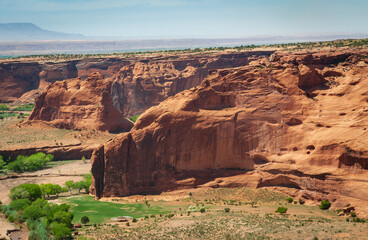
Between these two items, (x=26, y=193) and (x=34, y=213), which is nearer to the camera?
(x=34, y=213)

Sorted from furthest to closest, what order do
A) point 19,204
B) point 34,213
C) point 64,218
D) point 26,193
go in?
point 26,193 < point 19,204 < point 34,213 < point 64,218

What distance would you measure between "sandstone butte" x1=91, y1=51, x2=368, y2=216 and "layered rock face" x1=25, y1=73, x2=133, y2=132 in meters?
39.0

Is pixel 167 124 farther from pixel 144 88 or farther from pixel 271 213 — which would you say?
pixel 144 88

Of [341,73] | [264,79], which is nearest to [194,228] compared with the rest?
[264,79]

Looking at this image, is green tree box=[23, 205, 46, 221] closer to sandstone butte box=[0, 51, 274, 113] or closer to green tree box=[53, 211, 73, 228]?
green tree box=[53, 211, 73, 228]

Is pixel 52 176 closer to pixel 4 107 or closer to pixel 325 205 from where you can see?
pixel 325 205

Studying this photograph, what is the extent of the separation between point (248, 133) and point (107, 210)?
51.8 ft

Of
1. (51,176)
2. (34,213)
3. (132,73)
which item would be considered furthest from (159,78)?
(34,213)

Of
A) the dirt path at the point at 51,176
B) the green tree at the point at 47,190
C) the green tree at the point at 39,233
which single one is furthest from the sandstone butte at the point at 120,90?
the green tree at the point at 39,233

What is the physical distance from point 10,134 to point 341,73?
61.1 meters

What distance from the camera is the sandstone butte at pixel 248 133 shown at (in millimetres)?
47781

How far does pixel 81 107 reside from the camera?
94.7 metres

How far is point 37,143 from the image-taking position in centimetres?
8588

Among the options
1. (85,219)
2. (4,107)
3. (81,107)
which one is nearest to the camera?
(85,219)
